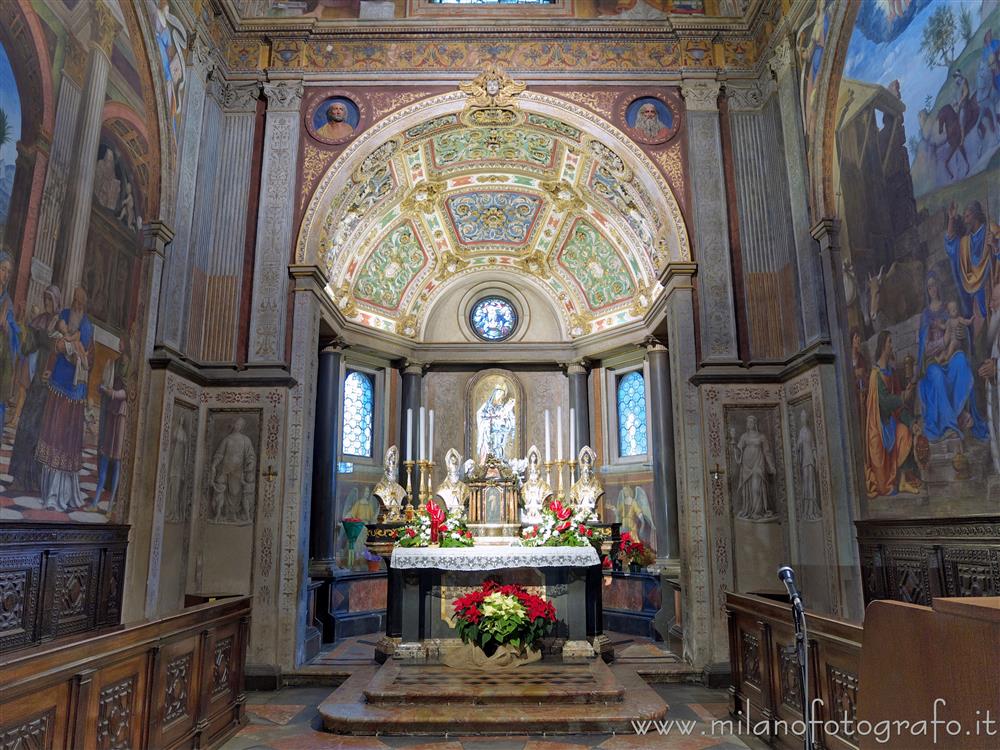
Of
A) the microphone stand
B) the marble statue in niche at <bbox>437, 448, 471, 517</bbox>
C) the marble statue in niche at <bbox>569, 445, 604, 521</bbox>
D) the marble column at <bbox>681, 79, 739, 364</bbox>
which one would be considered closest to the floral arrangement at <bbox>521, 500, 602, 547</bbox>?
the marble statue in niche at <bbox>437, 448, 471, 517</bbox>

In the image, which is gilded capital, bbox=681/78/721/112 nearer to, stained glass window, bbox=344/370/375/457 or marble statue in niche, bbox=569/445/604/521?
marble statue in niche, bbox=569/445/604/521

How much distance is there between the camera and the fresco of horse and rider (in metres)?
5.24

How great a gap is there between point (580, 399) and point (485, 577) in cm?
655

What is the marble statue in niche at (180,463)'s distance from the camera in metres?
8.58

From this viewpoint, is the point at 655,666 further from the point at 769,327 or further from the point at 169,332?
the point at 169,332

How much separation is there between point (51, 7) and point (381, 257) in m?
8.17

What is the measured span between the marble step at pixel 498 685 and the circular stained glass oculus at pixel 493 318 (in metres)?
8.72

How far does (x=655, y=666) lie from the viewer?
357 inches

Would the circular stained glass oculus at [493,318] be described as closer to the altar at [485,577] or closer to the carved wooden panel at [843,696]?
the altar at [485,577]

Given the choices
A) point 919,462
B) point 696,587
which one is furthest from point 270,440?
point 919,462

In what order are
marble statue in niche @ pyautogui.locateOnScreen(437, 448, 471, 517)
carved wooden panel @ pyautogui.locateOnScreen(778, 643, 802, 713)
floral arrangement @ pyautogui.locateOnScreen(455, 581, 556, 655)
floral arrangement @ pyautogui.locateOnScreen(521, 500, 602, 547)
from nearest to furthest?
carved wooden panel @ pyautogui.locateOnScreen(778, 643, 802, 713)
floral arrangement @ pyautogui.locateOnScreen(455, 581, 556, 655)
floral arrangement @ pyautogui.locateOnScreen(521, 500, 602, 547)
marble statue in niche @ pyautogui.locateOnScreen(437, 448, 471, 517)

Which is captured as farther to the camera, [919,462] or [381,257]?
[381,257]
